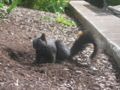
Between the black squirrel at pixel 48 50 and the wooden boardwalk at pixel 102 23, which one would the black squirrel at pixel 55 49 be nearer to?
the black squirrel at pixel 48 50

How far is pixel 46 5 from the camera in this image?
1102cm

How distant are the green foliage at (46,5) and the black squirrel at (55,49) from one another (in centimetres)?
494

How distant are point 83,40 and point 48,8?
17.2ft

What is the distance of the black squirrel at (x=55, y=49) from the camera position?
5504 mm

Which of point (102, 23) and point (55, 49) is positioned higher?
point (55, 49)

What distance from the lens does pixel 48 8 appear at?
431 inches

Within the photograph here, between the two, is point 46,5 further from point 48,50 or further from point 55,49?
point 48,50

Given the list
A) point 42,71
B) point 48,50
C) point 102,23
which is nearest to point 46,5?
point 102,23

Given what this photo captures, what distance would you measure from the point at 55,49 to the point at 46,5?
18.1 ft

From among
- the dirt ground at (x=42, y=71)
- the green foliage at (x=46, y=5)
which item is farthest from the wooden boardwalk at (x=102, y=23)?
the green foliage at (x=46, y=5)

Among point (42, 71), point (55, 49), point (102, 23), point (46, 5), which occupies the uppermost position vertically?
point (55, 49)

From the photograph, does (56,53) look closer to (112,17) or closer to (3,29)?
(3,29)

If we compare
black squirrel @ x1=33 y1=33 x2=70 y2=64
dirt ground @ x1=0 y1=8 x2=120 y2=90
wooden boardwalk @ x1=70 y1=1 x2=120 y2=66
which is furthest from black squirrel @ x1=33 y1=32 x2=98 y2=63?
wooden boardwalk @ x1=70 y1=1 x2=120 y2=66

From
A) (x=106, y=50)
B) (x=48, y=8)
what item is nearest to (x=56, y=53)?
(x=106, y=50)
